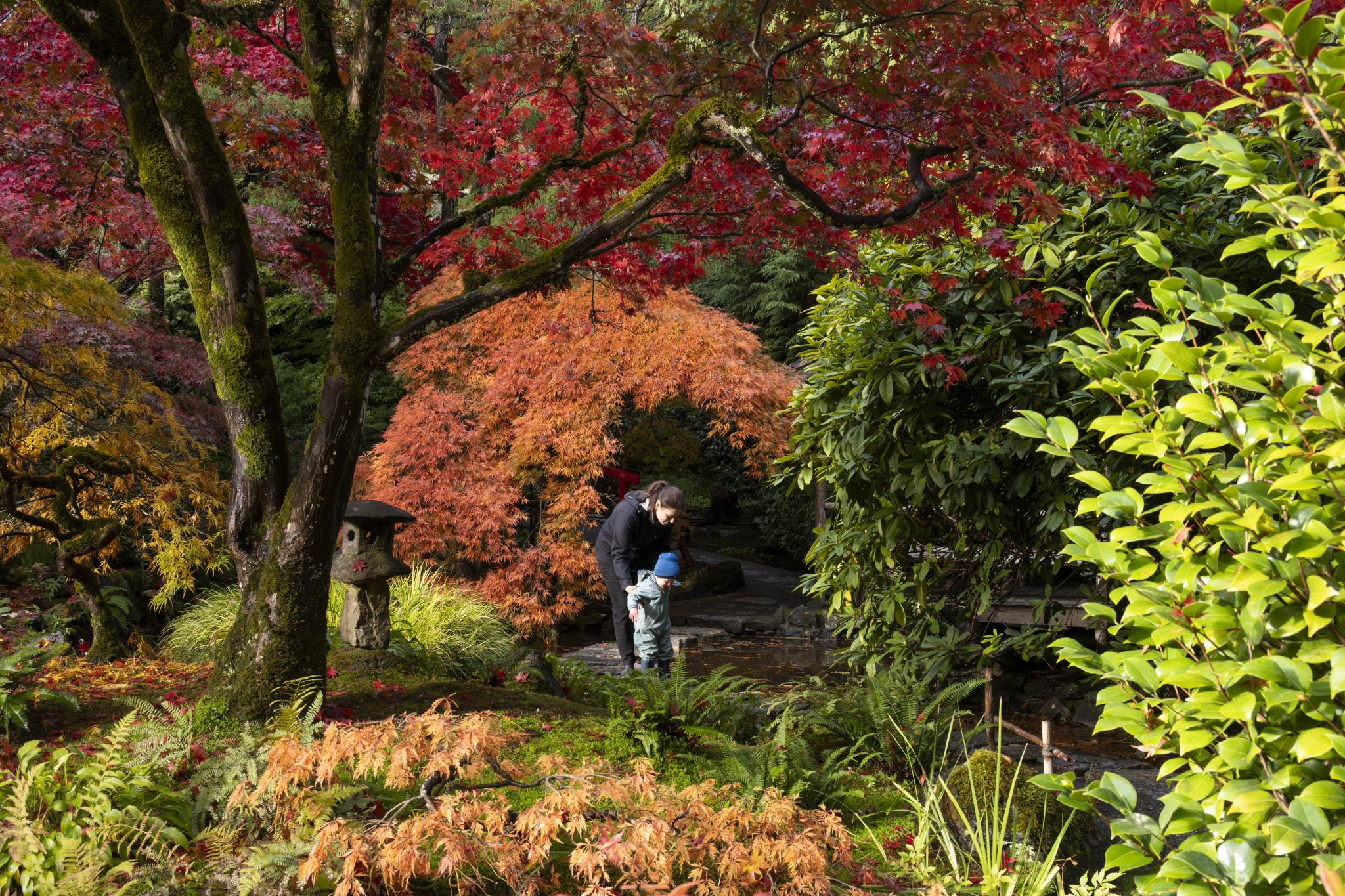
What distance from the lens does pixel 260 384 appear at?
472 cm

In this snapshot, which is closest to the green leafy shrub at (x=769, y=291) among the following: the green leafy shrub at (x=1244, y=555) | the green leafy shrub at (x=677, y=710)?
the green leafy shrub at (x=677, y=710)

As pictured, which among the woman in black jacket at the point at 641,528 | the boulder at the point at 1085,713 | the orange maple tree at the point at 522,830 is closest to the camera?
the orange maple tree at the point at 522,830

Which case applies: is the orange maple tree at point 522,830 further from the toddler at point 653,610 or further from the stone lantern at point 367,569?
the stone lantern at point 367,569

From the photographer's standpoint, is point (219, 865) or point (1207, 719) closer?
point (1207, 719)

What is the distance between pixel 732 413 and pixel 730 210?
606 centimetres

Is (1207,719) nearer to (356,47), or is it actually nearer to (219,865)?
(219,865)

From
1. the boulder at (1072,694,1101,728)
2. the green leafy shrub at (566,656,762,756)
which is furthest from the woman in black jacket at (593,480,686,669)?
the boulder at (1072,694,1101,728)

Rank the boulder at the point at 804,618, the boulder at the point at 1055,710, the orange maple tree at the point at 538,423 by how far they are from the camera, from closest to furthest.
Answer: the boulder at the point at 1055,710, the orange maple tree at the point at 538,423, the boulder at the point at 804,618

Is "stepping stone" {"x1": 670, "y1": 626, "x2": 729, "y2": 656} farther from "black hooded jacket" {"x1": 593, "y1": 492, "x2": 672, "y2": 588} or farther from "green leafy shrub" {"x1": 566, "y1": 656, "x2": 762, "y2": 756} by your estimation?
"green leafy shrub" {"x1": 566, "y1": 656, "x2": 762, "y2": 756}

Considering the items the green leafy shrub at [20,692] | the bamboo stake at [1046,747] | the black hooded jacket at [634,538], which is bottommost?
the bamboo stake at [1046,747]

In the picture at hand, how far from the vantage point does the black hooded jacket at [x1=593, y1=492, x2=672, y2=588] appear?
21.1 ft

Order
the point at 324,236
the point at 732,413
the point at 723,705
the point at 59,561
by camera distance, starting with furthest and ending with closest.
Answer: the point at 324,236 < the point at 732,413 < the point at 59,561 < the point at 723,705

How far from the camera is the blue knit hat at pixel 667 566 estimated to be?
6160 mm

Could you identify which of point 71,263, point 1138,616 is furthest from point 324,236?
point 1138,616
